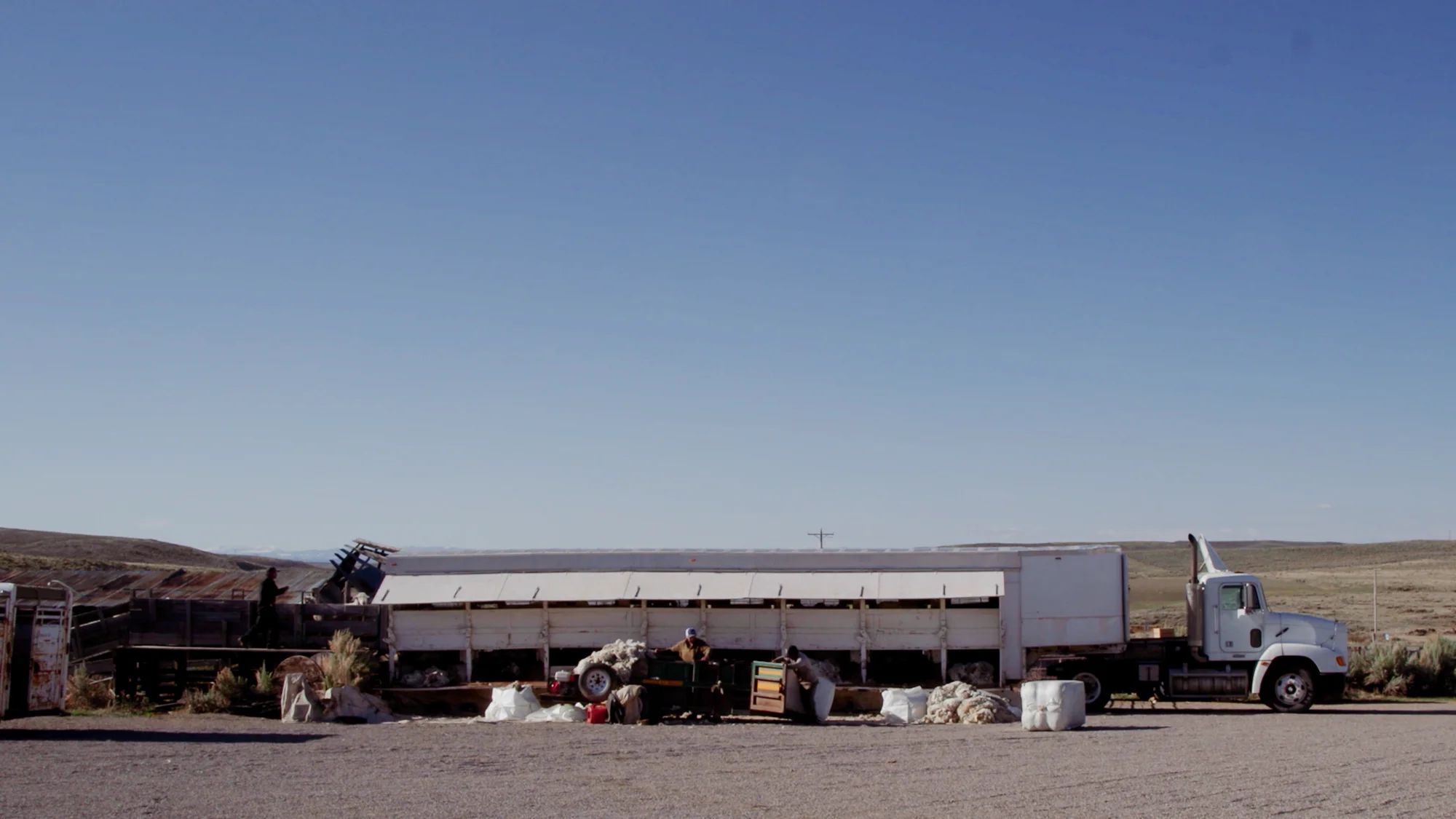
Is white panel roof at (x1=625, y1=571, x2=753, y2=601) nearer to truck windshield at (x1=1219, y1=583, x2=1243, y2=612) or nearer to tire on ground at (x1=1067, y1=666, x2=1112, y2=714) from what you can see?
tire on ground at (x1=1067, y1=666, x2=1112, y2=714)

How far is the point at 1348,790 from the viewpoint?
13.1m

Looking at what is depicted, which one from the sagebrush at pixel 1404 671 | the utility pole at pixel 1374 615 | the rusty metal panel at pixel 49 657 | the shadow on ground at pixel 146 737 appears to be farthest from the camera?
the utility pole at pixel 1374 615

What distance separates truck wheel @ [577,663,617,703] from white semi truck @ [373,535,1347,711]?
241 centimetres

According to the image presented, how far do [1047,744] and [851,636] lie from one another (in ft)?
23.0

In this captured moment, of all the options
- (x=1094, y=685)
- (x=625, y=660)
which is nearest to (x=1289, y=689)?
(x=1094, y=685)

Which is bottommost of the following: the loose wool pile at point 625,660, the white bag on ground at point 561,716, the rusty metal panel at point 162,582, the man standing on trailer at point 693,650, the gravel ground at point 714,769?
the white bag on ground at point 561,716

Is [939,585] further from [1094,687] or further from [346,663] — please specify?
[346,663]

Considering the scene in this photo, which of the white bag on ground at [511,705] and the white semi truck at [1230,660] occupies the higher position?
the white semi truck at [1230,660]

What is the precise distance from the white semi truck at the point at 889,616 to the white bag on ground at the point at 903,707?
2.56 m

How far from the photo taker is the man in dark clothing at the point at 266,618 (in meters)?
24.0

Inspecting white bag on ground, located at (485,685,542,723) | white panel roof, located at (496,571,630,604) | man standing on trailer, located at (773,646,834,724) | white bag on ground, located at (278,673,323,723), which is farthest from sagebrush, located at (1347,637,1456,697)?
white bag on ground, located at (278,673,323,723)

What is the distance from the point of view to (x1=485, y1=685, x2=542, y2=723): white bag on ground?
69.7ft

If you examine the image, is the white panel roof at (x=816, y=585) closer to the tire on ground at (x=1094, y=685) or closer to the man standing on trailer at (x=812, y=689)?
the man standing on trailer at (x=812, y=689)

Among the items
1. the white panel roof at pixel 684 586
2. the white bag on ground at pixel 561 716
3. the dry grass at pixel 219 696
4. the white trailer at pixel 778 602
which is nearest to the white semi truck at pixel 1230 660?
the white trailer at pixel 778 602
